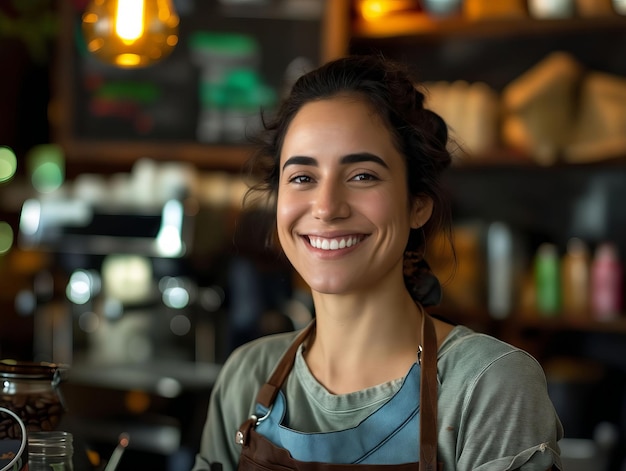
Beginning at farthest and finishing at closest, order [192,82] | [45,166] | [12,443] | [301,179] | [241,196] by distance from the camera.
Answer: [45,166] → [192,82] → [241,196] → [301,179] → [12,443]

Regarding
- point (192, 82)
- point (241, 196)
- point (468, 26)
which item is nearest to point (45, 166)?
point (192, 82)

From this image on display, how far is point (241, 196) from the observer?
3080mm

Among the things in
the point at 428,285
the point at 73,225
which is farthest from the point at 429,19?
the point at 428,285

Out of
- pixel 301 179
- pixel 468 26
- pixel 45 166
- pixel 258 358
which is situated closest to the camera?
pixel 301 179

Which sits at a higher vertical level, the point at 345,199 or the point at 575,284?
the point at 345,199

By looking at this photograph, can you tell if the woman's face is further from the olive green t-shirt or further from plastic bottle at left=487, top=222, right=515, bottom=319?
plastic bottle at left=487, top=222, right=515, bottom=319

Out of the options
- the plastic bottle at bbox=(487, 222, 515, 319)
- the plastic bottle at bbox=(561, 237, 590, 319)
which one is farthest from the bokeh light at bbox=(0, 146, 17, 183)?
the plastic bottle at bbox=(561, 237, 590, 319)

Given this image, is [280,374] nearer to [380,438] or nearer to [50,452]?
[380,438]

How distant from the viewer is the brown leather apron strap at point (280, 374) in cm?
149

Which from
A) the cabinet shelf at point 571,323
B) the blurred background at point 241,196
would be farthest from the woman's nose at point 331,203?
the cabinet shelf at point 571,323

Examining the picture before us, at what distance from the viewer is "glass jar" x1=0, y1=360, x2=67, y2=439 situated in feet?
4.49

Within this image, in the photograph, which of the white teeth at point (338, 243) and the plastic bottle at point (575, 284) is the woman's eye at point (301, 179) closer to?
the white teeth at point (338, 243)

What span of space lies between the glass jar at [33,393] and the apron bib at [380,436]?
297 mm

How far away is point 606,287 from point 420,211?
153cm
